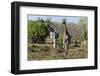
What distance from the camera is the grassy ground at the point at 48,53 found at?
1123 mm

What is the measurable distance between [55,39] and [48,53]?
7cm

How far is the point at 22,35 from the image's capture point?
3.59ft

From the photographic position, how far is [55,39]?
1.16 meters

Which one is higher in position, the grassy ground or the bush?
the bush

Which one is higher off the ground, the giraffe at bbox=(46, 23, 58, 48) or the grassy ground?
the giraffe at bbox=(46, 23, 58, 48)

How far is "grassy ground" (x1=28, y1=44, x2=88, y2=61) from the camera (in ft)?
3.68

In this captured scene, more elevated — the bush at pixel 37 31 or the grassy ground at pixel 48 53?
the bush at pixel 37 31

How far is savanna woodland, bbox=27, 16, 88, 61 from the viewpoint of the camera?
1.13 metres

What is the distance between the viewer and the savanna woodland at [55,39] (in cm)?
113

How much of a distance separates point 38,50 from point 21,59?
0.09 m

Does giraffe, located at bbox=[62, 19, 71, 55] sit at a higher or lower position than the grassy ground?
higher
